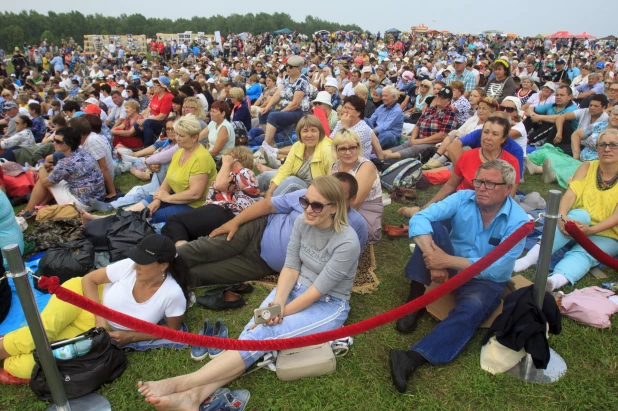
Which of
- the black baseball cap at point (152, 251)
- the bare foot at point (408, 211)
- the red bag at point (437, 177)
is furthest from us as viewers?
the red bag at point (437, 177)

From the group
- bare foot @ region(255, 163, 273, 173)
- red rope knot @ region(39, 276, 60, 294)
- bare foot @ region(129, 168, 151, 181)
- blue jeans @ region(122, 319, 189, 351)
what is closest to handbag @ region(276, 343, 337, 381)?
blue jeans @ region(122, 319, 189, 351)

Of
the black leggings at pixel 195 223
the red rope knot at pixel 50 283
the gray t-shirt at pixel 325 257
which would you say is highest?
the red rope knot at pixel 50 283

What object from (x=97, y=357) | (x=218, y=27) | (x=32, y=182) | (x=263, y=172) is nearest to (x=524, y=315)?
(x=97, y=357)

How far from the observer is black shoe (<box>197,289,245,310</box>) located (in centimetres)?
384

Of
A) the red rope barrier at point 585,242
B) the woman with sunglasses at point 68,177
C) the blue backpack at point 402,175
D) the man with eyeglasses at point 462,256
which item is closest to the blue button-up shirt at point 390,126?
the blue backpack at point 402,175

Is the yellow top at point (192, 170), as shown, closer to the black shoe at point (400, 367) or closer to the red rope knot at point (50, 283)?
the red rope knot at point (50, 283)

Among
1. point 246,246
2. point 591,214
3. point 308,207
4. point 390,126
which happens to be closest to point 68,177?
point 246,246

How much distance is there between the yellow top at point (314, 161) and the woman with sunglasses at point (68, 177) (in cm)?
271

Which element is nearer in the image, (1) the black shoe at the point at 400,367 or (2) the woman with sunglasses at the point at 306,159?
(1) the black shoe at the point at 400,367

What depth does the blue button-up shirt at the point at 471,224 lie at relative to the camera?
11.0 ft

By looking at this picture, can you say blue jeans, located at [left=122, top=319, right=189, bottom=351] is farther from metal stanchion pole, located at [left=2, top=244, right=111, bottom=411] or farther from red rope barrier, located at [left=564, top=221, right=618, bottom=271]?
red rope barrier, located at [left=564, top=221, right=618, bottom=271]

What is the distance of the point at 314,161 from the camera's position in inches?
199

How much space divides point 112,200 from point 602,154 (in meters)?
6.21

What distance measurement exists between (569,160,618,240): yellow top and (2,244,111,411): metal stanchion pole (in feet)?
15.0
